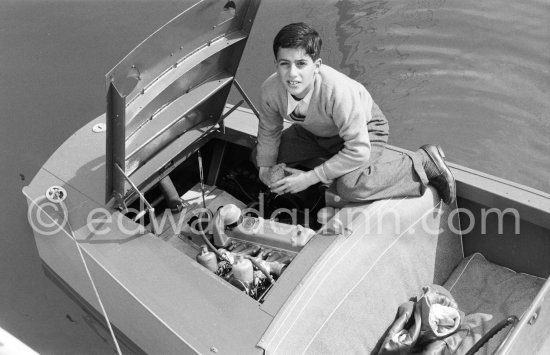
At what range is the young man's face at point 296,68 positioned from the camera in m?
2.21

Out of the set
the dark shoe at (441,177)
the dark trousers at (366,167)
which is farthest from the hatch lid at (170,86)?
the dark shoe at (441,177)

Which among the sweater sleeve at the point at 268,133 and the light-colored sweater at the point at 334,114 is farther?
the sweater sleeve at the point at 268,133

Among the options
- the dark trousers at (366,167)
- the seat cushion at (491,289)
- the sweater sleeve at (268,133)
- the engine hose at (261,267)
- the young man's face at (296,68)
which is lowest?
the seat cushion at (491,289)

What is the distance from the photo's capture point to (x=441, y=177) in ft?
8.46

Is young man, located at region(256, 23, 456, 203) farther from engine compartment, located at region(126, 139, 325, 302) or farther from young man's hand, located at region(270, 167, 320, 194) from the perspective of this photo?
engine compartment, located at region(126, 139, 325, 302)

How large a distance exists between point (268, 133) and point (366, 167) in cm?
44

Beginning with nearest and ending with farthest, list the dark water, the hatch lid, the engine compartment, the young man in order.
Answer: the hatch lid < the young man < the engine compartment < the dark water

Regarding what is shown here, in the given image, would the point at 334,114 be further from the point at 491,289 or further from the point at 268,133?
the point at 491,289

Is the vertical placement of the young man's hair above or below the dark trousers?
above

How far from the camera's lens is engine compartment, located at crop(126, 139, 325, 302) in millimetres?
2424

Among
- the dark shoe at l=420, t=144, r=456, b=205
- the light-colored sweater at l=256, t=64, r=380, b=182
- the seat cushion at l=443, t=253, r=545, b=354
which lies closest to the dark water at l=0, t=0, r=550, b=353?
the seat cushion at l=443, t=253, r=545, b=354

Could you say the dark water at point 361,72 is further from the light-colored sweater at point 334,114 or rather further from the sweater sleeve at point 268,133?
the light-colored sweater at point 334,114

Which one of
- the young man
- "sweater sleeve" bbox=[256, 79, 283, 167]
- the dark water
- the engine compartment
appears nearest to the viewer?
the young man

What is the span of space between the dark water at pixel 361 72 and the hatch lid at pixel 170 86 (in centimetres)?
114
